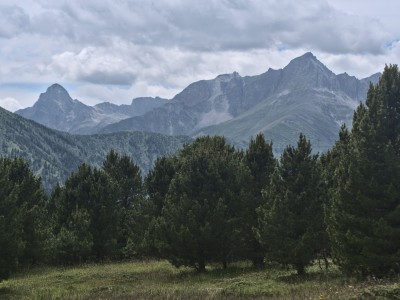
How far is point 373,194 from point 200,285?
11.4 meters

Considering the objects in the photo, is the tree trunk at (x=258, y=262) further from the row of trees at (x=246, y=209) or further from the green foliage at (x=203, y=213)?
the green foliage at (x=203, y=213)

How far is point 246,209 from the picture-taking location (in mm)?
35250

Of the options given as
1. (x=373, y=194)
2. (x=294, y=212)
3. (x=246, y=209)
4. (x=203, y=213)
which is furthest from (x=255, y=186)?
(x=373, y=194)

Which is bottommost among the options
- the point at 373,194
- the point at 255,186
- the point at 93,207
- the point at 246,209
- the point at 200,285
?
the point at 200,285

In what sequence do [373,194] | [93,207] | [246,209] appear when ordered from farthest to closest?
[93,207]
[246,209]
[373,194]

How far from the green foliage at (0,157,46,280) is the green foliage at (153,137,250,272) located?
9787 mm

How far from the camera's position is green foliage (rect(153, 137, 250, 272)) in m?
32.3

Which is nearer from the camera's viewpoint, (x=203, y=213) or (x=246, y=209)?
(x=203, y=213)

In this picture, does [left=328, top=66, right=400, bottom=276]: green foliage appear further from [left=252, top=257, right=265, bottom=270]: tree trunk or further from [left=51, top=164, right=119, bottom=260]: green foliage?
[left=51, top=164, right=119, bottom=260]: green foliage

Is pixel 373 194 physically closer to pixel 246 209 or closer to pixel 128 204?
pixel 246 209

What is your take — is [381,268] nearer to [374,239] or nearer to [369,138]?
[374,239]

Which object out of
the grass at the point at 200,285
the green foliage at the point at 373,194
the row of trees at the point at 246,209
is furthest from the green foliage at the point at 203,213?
the green foliage at the point at 373,194

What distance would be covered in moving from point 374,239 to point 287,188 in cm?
735

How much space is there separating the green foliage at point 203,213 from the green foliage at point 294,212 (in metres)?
3.72
